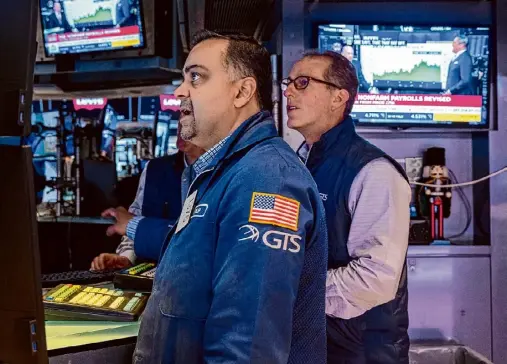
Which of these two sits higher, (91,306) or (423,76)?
(423,76)

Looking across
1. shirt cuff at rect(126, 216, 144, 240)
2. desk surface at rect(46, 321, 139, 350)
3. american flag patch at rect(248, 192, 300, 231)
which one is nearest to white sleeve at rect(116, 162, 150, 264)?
shirt cuff at rect(126, 216, 144, 240)

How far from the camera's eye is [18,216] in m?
0.80

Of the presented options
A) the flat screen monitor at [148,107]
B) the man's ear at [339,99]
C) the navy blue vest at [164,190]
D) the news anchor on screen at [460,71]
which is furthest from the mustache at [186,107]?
the flat screen monitor at [148,107]

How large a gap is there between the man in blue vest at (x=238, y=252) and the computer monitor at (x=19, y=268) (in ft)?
1.36

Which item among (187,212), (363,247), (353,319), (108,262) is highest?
(187,212)

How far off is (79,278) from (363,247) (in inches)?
38.1

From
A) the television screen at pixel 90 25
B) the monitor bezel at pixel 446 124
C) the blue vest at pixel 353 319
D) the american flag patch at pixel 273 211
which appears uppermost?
the television screen at pixel 90 25

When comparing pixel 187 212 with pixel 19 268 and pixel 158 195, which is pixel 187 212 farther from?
pixel 158 195

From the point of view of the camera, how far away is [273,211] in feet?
3.90

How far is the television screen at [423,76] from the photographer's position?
3377mm

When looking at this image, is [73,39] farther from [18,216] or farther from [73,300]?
[18,216]

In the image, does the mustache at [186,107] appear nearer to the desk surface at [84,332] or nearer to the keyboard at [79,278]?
the desk surface at [84,332]

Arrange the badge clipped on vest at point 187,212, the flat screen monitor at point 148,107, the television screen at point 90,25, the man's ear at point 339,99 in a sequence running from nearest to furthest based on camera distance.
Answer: the badge clipped on vest at point 187,212 < the man's ear at point 339,99 < the television screen at point 90,25 < the flat screen monitor at point 148,107

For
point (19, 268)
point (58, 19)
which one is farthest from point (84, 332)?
point (58, 19)
